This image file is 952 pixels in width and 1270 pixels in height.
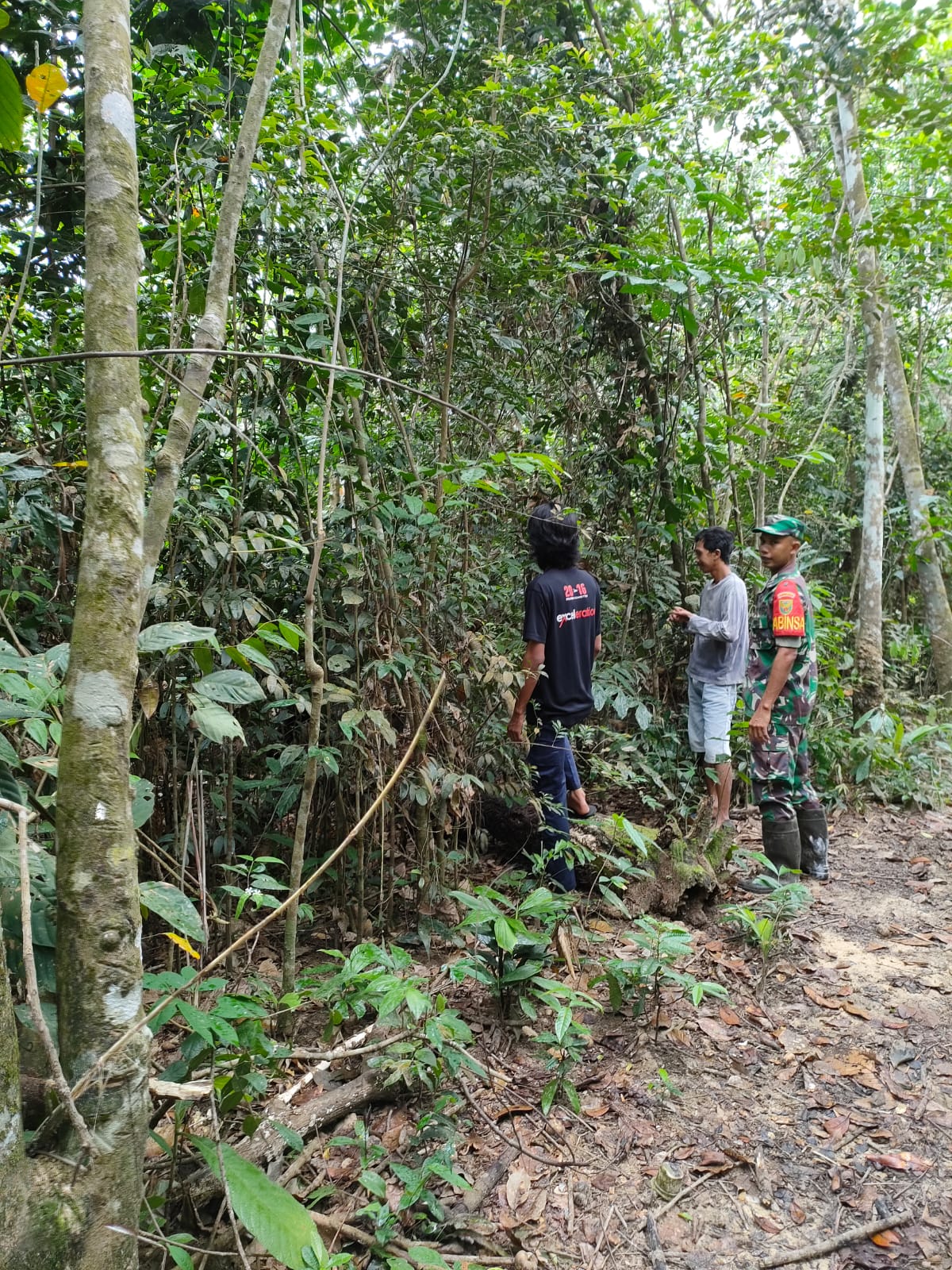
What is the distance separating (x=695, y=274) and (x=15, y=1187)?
4.72m

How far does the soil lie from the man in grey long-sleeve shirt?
56.2 inches

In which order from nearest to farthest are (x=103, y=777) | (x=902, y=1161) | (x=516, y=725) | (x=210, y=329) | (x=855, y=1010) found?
1. (x=103, y=777)
2. (x=210, y=329)
3. (x=902, y=1161)
4. (x=855, y=1010)
5. (x=516, y=725)

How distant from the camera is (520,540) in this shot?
180 inches

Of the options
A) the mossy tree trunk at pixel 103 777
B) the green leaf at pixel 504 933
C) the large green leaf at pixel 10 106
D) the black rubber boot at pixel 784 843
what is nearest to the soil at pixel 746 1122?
the green leaf at pixel 504 933

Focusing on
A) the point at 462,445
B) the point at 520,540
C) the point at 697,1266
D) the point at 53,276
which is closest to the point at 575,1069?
the point at 697,1266

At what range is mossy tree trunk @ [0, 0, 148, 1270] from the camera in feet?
4.02

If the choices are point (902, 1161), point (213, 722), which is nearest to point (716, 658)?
point (902, 1161)

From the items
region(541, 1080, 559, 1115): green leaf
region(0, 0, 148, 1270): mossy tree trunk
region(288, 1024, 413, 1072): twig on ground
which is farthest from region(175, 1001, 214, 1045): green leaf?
region(541, 1080, 559, 1115): green leaf

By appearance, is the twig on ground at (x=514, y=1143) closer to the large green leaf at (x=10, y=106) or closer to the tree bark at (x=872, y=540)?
the large green leaf at (x=10, y=106)

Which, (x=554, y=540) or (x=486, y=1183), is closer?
(x=486, y=1183)

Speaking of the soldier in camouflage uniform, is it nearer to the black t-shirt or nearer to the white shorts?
the white shorts

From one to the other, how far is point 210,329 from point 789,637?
3353mm

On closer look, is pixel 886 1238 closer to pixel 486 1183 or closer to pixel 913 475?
pixel 486 1183

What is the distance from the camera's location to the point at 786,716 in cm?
423
